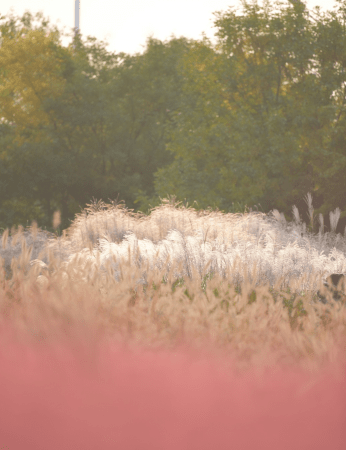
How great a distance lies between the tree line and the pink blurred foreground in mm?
10647

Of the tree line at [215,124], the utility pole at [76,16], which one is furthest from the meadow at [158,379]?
the utility pole at [76,16]

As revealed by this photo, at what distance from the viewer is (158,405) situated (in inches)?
87.7

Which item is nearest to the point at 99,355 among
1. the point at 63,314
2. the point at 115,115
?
the point at 63,314

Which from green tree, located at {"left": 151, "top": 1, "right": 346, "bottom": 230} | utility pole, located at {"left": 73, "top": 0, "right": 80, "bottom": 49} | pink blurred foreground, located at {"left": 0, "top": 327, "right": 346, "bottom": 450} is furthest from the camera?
utility pole, located at {"left": 73, "top": 0, "right": 80, "bottom": 49}

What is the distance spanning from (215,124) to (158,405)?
14.0m

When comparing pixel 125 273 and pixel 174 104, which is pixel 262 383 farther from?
pixel 174 104

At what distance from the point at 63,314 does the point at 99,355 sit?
60cm

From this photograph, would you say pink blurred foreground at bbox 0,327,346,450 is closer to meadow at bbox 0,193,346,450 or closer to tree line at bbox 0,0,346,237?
meadow at bbox 0,193,346,450

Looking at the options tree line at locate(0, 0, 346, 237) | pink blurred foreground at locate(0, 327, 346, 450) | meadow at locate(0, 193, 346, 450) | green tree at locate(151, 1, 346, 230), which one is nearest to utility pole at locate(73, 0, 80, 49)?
tree line at locate(0, 0, 346, 237)

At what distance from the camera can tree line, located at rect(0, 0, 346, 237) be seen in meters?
14.1

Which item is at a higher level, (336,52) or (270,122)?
(336,52)

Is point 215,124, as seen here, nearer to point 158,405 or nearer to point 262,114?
point 262,114

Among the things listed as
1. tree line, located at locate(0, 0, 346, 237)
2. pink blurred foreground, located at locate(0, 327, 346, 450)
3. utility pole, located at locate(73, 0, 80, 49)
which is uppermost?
utility pole, located at locate(73, 0, 80, 49)

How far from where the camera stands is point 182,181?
614 inches
